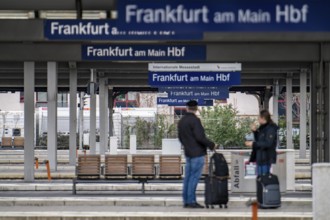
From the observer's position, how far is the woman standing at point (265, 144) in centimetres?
1327

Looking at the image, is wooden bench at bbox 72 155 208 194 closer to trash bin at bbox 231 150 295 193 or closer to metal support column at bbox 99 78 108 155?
trash bin at bbox 231 150 295 193

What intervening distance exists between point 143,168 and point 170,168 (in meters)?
0.67

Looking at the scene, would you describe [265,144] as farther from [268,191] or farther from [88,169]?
[88,169]

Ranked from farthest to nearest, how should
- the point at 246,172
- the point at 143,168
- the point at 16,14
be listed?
the point at 16,14 → the point at 143,168 → the point at 246,172

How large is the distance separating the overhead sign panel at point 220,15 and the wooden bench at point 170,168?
32.2ft

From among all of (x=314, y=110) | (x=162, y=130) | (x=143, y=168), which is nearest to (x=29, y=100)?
(x=143, y=168)

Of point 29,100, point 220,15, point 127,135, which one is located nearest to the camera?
point 220,15

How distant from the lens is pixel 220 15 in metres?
11.0

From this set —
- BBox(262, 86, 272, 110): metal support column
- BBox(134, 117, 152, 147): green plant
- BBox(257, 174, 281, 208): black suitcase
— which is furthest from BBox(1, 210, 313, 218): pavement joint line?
BBox(134, 117, 152, 147): green plant

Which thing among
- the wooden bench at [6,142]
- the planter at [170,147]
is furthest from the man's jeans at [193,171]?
the wooden bench at [6,142]

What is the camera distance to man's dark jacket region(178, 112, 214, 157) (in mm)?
13695

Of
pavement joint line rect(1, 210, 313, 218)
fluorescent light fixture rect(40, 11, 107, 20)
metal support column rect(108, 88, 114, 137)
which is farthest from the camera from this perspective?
metal support column rect(108, 88, 114, 137)

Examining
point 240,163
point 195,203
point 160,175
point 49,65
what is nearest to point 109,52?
point 160,175

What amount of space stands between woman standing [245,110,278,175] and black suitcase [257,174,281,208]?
170 millimetres
